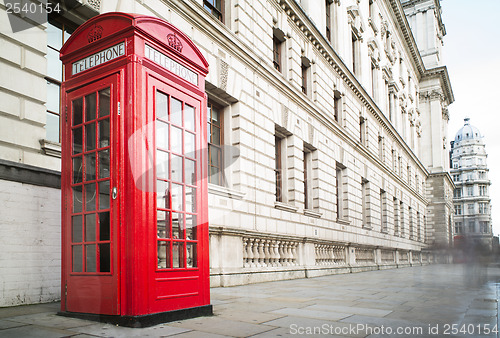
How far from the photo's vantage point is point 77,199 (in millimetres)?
5305

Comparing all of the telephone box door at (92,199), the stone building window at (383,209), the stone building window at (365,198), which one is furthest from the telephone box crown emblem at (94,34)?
the stone building window at (383,209)

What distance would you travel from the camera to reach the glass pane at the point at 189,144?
5625 mm

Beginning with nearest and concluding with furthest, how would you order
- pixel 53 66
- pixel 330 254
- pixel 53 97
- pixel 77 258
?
pixel 77 258 < pixel 53 97 < pixel 53 66 < pixel 330 254

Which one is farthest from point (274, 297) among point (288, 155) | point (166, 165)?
point (288, 155)

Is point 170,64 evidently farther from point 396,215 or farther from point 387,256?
point 396,215

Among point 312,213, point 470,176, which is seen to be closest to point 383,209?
point 312,213

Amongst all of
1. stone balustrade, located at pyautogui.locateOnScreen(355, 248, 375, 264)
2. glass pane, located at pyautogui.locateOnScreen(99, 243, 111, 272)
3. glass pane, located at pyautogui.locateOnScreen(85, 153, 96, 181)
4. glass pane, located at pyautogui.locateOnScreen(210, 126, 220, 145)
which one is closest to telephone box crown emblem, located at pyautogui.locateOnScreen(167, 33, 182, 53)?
glass pane, located at pyautogui.locateOnScreen(85, 153, 96, 181)

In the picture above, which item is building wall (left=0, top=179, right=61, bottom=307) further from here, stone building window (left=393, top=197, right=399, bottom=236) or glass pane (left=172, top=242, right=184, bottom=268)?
stone building window (left=393, top=197, right=399, bottom=236)

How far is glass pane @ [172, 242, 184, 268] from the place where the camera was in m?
5.28

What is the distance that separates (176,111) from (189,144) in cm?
44

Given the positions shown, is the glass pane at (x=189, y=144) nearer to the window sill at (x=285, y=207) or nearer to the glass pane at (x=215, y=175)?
the glass pane at (x=215, y=175)

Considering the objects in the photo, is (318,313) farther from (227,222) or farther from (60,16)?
(60,16)

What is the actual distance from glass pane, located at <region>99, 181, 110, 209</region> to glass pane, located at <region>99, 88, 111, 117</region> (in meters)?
0.79

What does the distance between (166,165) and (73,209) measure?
1185 millimetres
